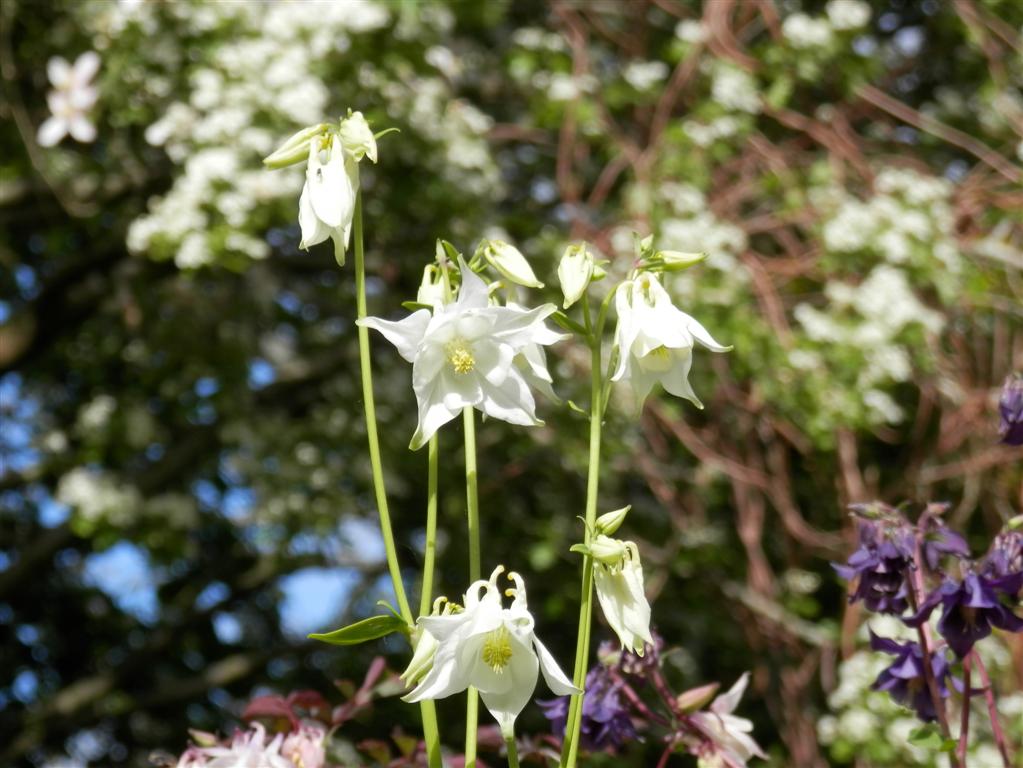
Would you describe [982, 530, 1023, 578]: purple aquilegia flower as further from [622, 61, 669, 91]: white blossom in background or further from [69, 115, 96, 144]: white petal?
[622, 61, 669, 91]: white blossom in background

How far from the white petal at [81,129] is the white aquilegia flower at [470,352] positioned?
261 cm

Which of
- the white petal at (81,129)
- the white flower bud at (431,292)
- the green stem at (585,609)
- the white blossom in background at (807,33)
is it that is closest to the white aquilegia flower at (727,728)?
the green stem at (585,609)

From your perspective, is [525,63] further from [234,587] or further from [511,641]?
[511,641]

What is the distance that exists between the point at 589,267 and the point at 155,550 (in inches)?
122

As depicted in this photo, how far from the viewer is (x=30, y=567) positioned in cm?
456

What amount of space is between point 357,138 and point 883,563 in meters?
0.65

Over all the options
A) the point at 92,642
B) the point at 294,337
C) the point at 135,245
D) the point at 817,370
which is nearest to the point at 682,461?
the point at 817,370

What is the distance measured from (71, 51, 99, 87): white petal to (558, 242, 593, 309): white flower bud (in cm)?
264

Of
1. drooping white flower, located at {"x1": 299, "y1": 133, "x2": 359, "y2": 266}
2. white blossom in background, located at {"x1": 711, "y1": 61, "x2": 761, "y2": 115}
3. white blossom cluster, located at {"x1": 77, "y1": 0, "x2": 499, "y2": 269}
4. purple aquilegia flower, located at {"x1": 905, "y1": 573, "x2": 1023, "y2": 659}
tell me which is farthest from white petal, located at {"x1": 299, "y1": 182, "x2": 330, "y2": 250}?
white blossom in background, located at {"x1": 711, "y1": 61, "x2": 761, "y2": 115}

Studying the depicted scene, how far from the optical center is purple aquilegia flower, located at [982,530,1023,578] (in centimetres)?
130

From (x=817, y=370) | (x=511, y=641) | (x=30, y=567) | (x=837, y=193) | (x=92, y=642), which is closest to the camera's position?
(x=511, y=641)

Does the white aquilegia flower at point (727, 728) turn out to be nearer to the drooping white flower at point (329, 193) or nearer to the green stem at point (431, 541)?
the green stem at point (431, 541)

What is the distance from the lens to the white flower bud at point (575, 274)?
113cm

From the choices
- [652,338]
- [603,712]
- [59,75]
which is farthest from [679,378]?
[59,75]
